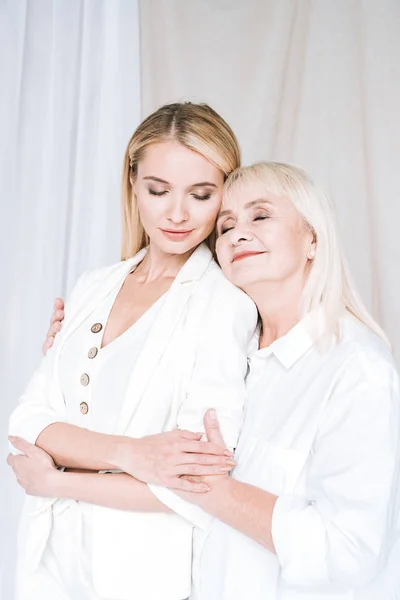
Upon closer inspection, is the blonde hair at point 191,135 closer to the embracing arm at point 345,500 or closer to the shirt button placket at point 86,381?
the shirt button placket at point 86,381

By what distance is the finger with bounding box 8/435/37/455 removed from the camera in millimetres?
1843

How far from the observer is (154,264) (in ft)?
6.63

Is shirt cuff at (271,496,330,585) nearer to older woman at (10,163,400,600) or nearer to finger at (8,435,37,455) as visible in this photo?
older woman at (10,163,400,600)

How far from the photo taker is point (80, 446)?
1.76 meters

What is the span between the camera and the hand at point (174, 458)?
5.47 ft

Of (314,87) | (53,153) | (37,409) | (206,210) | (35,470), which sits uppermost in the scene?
(314,87)

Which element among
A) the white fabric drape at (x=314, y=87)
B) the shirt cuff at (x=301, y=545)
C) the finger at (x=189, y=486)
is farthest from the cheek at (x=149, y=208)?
the white fabric drape at (x=314, y=87)

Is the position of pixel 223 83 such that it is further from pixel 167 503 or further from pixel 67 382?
pixel 167 503

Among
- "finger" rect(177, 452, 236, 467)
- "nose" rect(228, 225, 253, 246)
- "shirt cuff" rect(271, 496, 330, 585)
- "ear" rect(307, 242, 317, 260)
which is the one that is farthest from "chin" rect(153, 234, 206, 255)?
"shirt cuff" rect(271, 496, 330, 585)

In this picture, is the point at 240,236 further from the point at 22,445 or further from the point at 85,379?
the point at 22,445

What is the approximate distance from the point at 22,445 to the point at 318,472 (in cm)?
65

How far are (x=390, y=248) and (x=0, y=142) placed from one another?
1.24 meters

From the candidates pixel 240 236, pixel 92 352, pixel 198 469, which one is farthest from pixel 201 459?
pixel 240 236

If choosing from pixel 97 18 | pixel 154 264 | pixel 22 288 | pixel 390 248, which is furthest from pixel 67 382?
pixel 97 18
